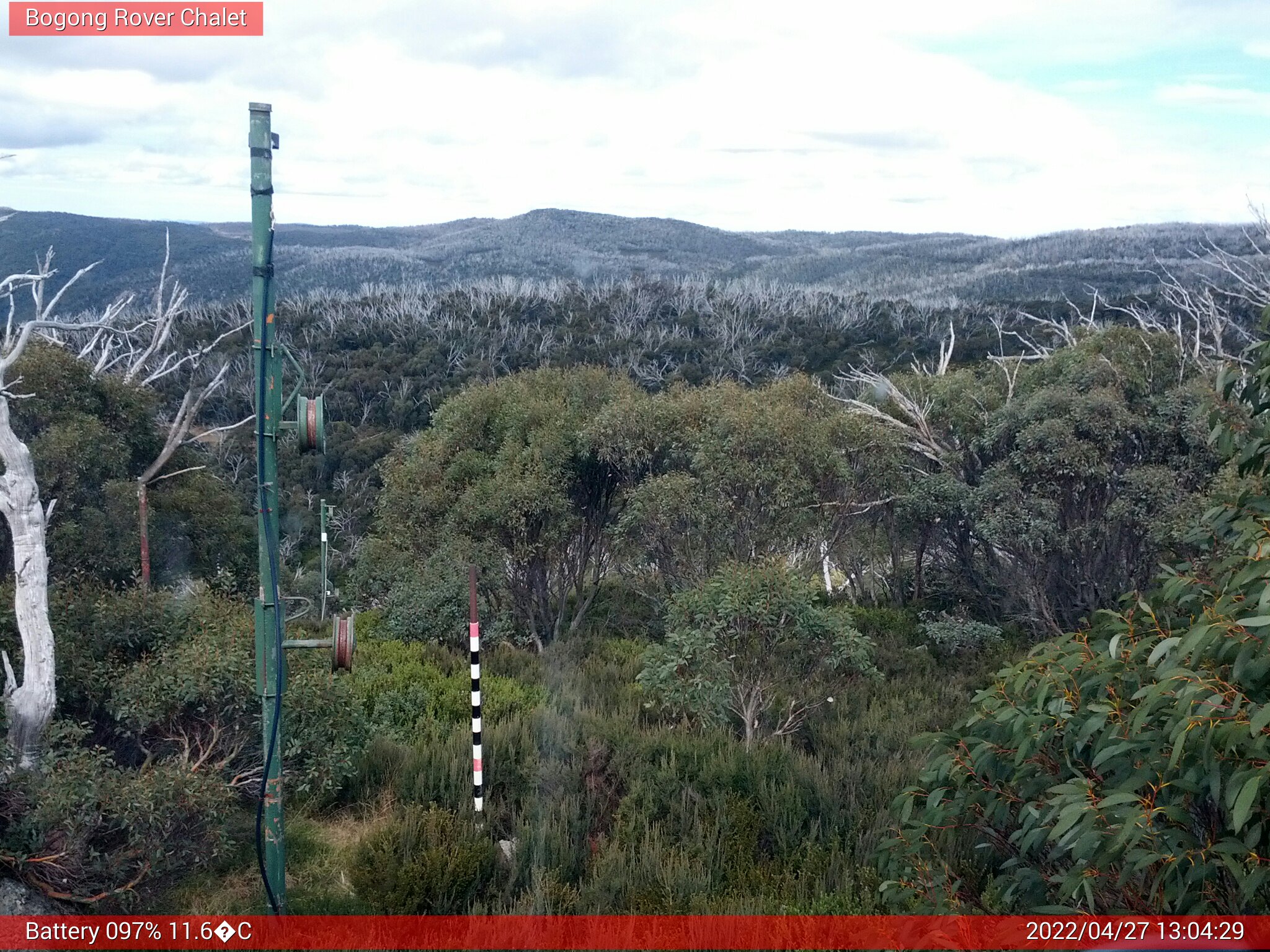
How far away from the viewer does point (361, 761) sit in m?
7.92

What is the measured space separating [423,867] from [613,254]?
86975mm

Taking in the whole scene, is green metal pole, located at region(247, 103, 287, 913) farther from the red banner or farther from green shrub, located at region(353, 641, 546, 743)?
green shrub, located at region(353, 641, 546, 743)

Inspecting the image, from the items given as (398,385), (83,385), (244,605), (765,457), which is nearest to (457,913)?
(244,605)

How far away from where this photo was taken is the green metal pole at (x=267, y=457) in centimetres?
489

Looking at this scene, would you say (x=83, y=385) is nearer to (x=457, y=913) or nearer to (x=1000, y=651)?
(x=457, y=913)

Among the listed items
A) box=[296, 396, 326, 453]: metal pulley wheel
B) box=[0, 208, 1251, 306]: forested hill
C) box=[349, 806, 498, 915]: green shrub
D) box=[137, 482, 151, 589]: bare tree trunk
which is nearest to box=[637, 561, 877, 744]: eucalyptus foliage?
box=[349, 806, 498, 915]: green shrub

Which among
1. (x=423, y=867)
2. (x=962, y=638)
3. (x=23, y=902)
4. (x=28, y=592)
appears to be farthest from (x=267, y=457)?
(x=962, y=638)

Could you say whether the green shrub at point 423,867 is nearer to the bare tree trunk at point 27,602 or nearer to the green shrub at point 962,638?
the bare tree trunk at point 27,602

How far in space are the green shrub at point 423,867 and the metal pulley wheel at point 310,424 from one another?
8.36ft

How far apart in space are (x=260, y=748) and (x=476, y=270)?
72.7 m

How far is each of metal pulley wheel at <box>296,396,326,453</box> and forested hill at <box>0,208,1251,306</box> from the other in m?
35.1

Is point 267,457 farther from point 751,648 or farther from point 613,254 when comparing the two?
point 613,254

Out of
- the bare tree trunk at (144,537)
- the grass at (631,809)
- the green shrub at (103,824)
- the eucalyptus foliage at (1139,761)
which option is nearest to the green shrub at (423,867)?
the grass at (631,809)

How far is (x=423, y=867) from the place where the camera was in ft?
19.7
